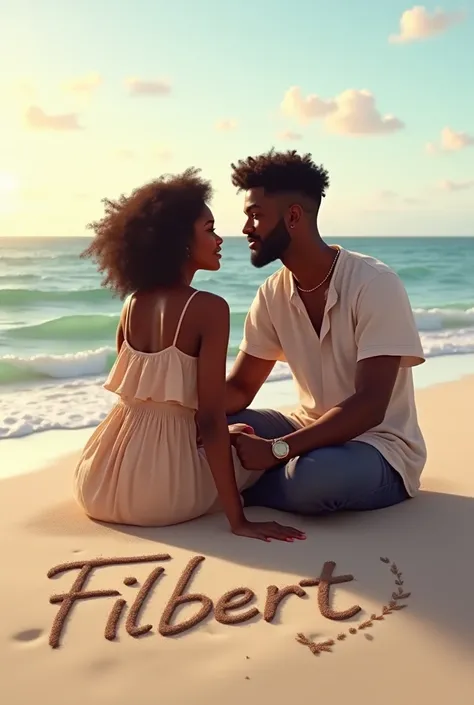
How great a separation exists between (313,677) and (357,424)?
1.55m

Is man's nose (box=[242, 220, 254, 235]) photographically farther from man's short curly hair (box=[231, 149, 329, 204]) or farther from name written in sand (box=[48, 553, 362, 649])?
name written in sand (box=[48, 553, 362, 649])

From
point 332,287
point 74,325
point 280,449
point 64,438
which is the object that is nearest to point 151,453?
point 280,449

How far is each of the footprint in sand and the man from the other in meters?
1.41

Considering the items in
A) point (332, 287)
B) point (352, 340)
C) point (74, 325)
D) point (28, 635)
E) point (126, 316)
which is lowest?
point (74, 325)

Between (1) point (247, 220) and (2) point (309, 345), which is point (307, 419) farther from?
(1) point (247, 220)

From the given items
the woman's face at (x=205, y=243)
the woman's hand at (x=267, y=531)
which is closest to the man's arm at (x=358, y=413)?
the woman's hand at (x=267, y=531)

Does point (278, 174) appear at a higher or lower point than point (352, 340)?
higher

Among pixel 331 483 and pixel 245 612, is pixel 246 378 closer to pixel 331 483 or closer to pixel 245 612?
pixel 331 483

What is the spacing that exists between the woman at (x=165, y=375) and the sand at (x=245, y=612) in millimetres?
146

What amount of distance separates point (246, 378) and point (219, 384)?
38.5 inches

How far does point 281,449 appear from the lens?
3941 millimetres

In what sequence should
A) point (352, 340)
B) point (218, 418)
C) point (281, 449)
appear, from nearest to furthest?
Answer: 1. point (218, 418)
2. point (281, 449)
3. point (352, 340)

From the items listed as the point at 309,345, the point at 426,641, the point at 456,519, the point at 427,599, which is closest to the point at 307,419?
the point at 309,345

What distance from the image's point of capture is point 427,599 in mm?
3121
